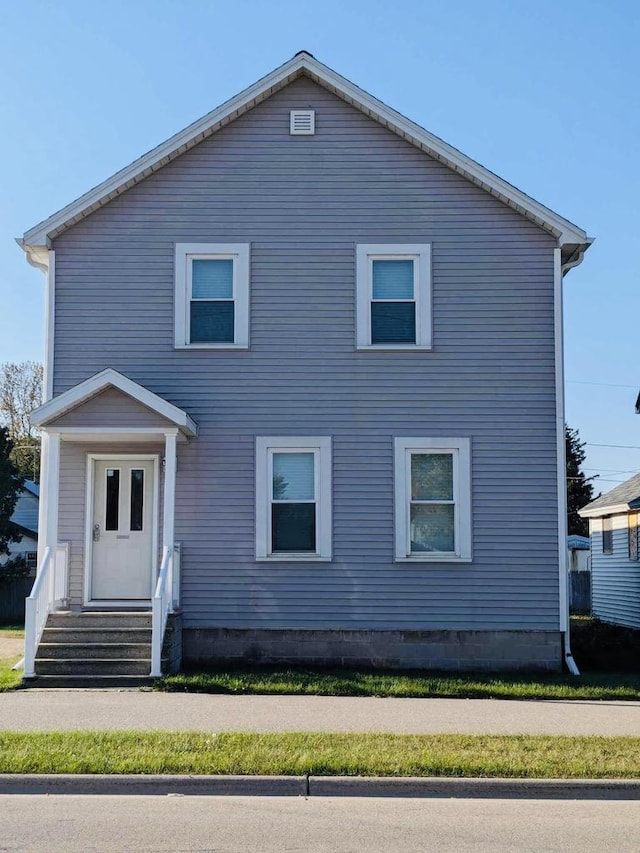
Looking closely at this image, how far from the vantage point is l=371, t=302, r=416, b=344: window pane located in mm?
16094

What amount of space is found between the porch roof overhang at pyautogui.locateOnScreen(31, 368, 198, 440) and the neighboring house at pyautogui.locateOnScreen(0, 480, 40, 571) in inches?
693

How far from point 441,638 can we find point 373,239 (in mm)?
6149

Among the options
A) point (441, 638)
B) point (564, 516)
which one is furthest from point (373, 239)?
point (441, 638)

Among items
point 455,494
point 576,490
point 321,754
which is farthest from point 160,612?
point 576,490

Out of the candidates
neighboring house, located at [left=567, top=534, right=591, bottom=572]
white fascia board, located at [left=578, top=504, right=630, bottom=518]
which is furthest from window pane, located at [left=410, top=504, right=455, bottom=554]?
neighboring house, located at [left=567, top=534, right=591, bottom=572]

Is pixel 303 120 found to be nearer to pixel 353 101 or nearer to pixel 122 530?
pixel 353 101

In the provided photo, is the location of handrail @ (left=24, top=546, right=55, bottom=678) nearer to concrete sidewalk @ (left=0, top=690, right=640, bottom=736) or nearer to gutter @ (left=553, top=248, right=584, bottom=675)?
concrete sidewalk @ (left=0, top=690, right=640, bottom=736)

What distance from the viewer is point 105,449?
15.9 metres

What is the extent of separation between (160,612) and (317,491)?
10.7 ft

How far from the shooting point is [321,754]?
29.0 feet

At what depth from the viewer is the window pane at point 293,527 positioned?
15.8 m

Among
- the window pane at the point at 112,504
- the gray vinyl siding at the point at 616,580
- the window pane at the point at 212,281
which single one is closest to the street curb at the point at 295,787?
the window pane at the point at 112,504

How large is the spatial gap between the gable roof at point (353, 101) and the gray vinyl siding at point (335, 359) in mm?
235

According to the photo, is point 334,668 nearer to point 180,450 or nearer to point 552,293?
point 180,450
